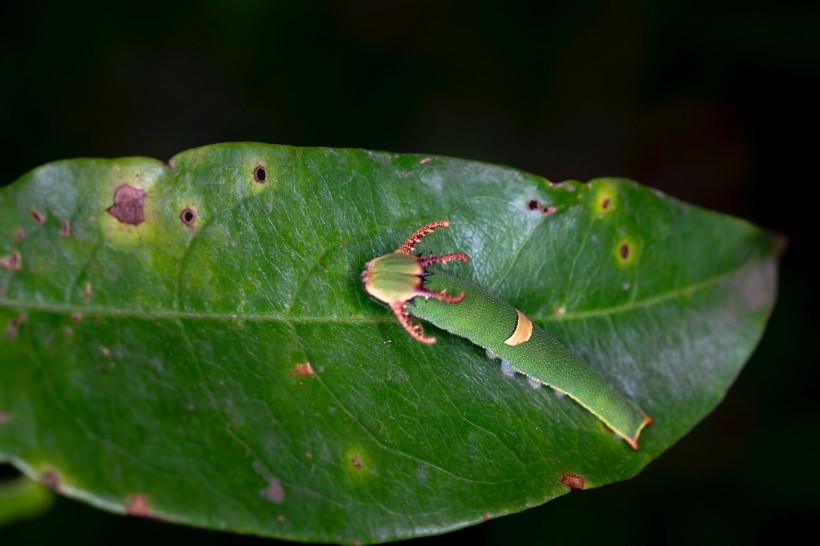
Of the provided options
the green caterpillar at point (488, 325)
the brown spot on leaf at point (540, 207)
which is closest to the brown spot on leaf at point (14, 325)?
the green caterpillar at point (488, 325)

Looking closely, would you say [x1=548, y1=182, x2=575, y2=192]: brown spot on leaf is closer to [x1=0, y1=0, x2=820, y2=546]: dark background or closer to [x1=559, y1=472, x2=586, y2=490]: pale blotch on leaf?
[x1=559, y1=472, x2=586, y2=490]: pale blotch on leaf

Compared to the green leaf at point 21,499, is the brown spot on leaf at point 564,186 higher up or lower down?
higher up

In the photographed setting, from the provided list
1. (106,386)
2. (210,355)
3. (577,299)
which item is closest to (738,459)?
(577,299)

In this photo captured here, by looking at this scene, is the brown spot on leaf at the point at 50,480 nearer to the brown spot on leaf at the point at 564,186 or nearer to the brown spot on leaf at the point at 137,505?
the brown spot on leaf at the point at 137,505

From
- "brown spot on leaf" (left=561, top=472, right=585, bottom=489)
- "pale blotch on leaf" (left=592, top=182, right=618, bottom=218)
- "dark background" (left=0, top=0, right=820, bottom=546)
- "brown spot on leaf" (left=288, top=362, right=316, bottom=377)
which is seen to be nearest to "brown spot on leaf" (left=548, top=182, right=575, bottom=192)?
"pale blotch on leaf" (left=592, top=182, right=618, bottom=218)

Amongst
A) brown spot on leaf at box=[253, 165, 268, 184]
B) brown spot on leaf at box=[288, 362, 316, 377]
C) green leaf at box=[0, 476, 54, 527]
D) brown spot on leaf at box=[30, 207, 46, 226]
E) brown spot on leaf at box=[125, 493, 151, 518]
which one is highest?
brown spot on leaf at box=[253, 165, 268, 184]

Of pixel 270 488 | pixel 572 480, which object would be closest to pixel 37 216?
pixel 270 488
